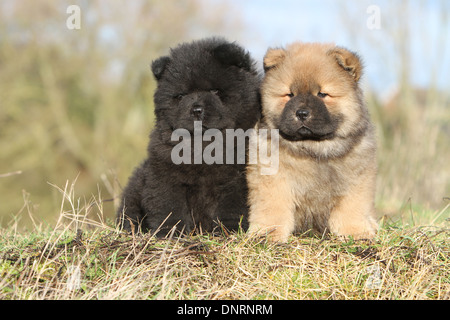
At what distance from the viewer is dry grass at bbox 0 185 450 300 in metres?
2.62

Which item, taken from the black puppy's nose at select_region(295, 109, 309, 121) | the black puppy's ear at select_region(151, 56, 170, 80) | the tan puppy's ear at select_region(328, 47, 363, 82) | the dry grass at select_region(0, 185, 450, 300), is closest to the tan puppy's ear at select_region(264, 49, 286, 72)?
the tan puppy's ear at select_region(328, 47, 363, 82)

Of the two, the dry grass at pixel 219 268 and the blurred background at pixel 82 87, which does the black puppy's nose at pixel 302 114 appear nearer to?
the dry grass at pixel 219 268

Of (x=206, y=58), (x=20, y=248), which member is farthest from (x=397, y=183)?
(x=20, y=248)

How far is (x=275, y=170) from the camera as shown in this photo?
3420 mm

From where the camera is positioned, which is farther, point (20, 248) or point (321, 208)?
point (321, 208)

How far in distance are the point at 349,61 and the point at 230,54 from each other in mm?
904

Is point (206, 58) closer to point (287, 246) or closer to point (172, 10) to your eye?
point (287, 246)

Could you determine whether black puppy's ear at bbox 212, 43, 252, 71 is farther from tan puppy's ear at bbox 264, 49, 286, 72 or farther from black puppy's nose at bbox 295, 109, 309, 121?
black puppy's nose at bbox 295, 109, 309, 121

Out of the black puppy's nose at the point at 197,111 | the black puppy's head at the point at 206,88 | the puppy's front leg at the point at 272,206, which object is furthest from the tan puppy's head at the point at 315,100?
the black puppy's nose at the point at 197,111

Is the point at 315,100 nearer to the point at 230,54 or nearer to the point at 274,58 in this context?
the point at 274,58

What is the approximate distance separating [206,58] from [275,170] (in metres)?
1.01
